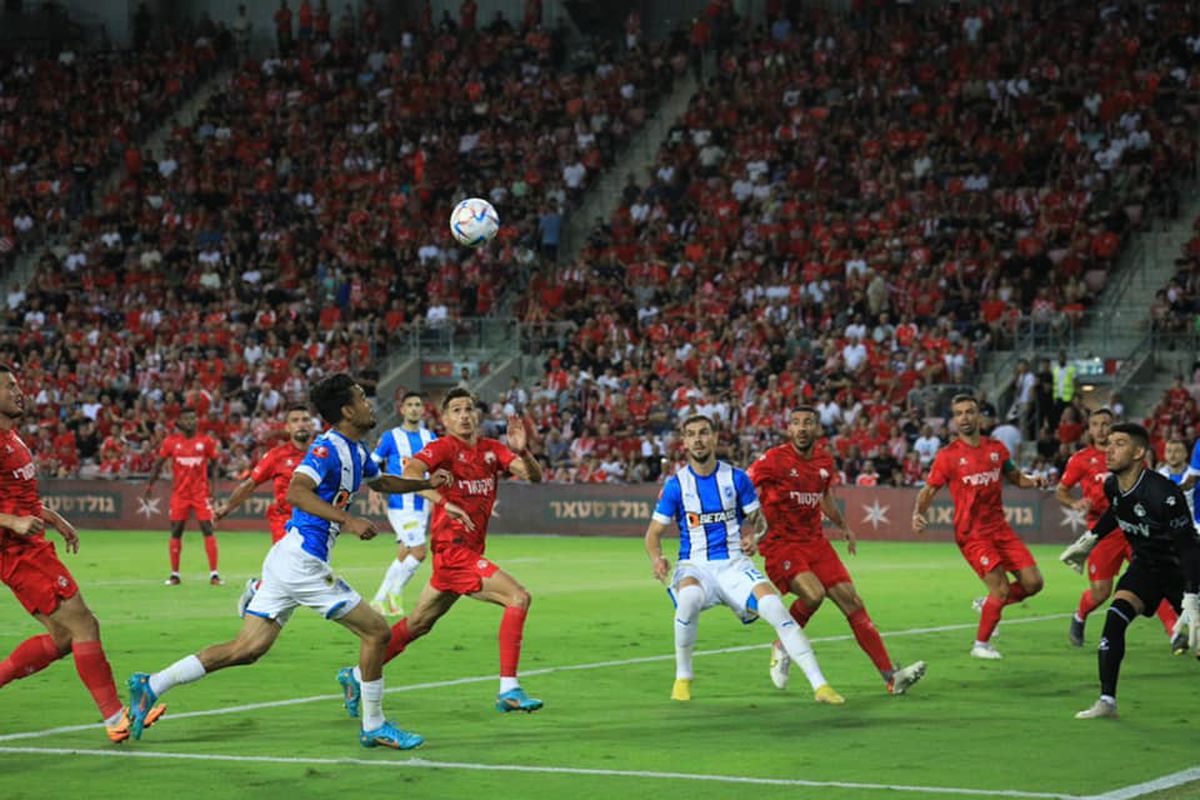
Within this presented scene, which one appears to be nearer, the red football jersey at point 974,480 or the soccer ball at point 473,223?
the red football jersey at point 974,480

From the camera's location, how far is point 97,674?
1129 centimetres

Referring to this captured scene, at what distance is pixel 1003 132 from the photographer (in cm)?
4100

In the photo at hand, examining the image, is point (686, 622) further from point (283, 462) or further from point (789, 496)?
point (283, 462)

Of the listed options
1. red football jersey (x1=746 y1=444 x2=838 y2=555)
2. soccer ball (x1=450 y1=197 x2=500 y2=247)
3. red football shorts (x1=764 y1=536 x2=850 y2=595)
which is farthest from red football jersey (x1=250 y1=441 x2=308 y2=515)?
red football shorts (x1=764 y1=536 x2=850 y2=595)

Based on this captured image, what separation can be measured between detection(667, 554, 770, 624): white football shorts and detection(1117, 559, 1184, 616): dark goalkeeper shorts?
2.53m

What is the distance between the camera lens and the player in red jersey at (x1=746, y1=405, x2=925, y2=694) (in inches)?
563

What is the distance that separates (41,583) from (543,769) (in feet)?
10.6

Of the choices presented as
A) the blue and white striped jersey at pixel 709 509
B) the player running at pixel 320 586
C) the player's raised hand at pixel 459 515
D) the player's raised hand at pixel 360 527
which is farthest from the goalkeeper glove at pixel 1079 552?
the player's raised hand at pixel 360 527

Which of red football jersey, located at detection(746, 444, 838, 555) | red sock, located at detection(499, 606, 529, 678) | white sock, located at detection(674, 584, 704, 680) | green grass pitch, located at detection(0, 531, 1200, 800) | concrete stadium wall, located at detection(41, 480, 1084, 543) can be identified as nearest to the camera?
green grass pitch, located at detection(0, 531, 1200, 800)

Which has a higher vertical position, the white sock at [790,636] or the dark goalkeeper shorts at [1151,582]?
the dark goalkeeper shorts at [1151,582]

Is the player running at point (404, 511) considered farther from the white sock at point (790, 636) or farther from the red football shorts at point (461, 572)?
the white sock at point (790, 636)

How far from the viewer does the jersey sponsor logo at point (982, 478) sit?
1677cm

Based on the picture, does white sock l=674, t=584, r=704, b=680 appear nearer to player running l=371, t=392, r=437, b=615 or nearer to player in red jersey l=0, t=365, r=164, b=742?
player in red jersey l=0, t=365, r=164, b=742

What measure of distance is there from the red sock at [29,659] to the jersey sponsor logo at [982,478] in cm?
850
